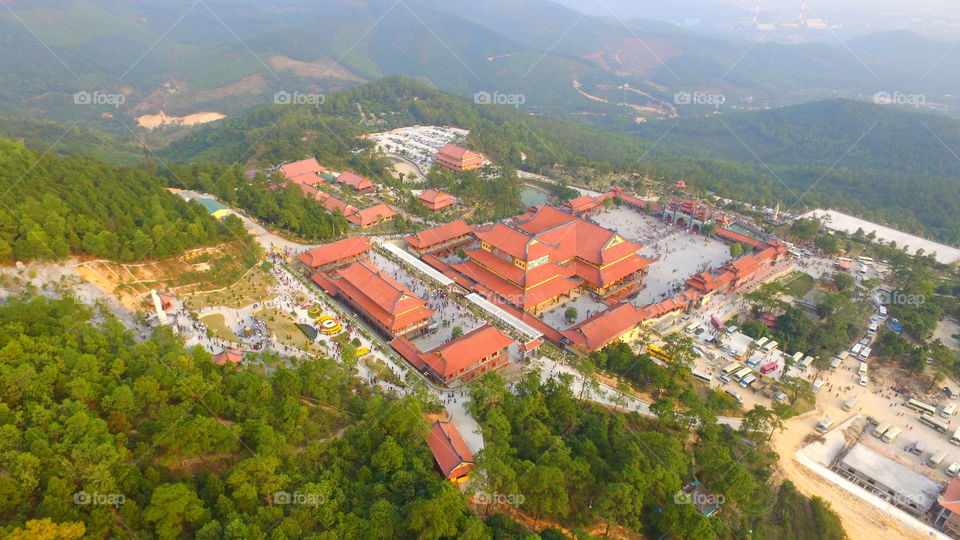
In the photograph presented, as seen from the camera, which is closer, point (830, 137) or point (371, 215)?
point (371, 215)

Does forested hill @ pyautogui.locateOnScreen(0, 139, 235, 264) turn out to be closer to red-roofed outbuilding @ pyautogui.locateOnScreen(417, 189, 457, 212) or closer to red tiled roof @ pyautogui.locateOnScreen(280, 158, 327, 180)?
red tiled roof @ pyautogui.locateOnScreen(280, 158, 327, 180)

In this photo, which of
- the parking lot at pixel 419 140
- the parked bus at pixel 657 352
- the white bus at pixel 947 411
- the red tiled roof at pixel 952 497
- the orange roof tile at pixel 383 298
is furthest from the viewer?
the parking lot at pixel 419 140

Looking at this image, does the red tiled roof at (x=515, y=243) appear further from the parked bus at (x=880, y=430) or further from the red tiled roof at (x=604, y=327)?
the parked bus at (x=880, y=430)

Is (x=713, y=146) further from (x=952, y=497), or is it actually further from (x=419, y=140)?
(x=952, y=497)

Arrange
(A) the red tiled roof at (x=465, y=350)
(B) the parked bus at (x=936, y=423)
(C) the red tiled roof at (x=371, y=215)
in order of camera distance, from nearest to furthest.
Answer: (A) the red tiled roof at (x=465, y=350) < (B) the parked bus at (x=936, y=423) < (C) the red tiled roof at (x=371, y=215)

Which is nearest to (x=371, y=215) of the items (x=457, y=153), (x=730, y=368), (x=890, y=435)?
(x=457, y=153)

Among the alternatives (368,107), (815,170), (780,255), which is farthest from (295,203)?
(815,170)

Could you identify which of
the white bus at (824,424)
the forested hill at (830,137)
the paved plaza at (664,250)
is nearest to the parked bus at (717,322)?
the paved plaza at (664,250)
